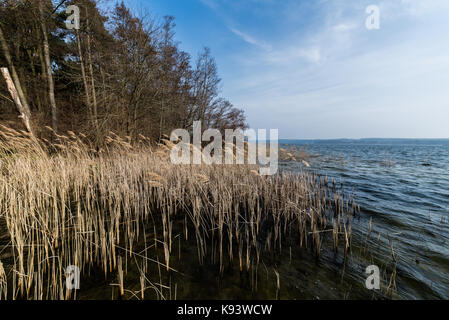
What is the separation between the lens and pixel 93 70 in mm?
9711

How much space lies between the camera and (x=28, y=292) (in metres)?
1.77

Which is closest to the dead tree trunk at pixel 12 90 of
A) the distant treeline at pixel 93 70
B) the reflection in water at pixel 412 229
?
the distant treeline at pixel 93 70

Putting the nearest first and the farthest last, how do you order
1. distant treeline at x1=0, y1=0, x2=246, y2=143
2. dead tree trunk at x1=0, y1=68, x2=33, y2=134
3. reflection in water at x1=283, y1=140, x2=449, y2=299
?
reflection in water at x1=283, y1=140, x2=449, y2=299 → dead tree trunk at x1=0, y1=68, x2=33, y2=134 → distant treeline at x1=0, y1=0, x2=246, y2=143

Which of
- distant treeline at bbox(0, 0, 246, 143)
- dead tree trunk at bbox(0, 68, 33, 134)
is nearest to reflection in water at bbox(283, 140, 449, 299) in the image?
dead tree trunk at bbox(0, 68, 33, 134)

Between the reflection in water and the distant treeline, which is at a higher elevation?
the distant treeline

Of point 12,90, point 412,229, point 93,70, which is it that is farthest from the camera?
point 93,70

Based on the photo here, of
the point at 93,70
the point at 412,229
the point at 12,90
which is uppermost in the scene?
the point at 93,70

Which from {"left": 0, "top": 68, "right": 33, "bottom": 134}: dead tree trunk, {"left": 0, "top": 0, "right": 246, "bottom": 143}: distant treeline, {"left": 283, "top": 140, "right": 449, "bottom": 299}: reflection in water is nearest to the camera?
{"left": 283, "top": 140, "right": 449, "bottom": 299}: reflection in water

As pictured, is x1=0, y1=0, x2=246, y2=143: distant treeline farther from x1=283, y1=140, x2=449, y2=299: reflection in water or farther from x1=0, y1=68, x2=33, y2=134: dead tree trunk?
x1=283, y1=140, x2=449, y2=299: reflection in water

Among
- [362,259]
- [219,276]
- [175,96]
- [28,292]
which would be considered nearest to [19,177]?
[28,292]

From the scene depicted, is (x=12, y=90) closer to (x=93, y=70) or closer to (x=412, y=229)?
(x=93, y=70)

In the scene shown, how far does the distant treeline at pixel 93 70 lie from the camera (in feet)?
26.4

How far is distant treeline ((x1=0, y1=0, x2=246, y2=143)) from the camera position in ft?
26.4

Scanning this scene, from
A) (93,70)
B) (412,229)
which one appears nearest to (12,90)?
(93,70)
